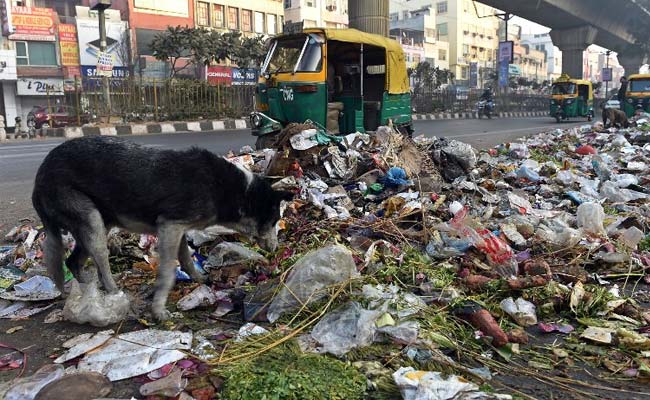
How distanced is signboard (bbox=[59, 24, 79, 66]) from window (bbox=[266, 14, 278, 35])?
15.5 metres

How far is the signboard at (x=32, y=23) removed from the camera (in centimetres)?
2825

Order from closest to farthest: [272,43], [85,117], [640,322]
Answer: [640,322] → [272,43] → [85,117]

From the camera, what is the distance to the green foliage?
24203 mm

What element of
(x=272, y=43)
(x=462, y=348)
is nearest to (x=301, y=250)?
(x=462, y=348)

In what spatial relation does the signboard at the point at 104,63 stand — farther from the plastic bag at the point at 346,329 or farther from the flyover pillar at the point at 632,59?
the flyover pillar at the point at 632,59

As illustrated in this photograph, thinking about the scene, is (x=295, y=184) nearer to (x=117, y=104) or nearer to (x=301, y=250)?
(x=301, y=250)

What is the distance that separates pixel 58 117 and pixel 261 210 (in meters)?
18.7

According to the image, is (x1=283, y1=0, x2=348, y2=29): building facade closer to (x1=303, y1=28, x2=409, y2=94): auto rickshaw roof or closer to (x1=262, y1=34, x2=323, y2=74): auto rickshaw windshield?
(x1=303, y1=28, x2=409, y2=94): auto rickshaw roof

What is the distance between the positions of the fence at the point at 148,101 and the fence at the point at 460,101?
1378cm

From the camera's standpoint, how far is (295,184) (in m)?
5.40

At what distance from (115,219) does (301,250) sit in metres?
1.34

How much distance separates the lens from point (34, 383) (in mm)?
2209

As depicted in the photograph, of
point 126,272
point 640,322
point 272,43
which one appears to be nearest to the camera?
point 640,322

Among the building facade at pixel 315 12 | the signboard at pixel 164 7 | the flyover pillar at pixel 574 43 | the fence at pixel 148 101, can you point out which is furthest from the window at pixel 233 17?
the flyover pillar at pixel 574 43
